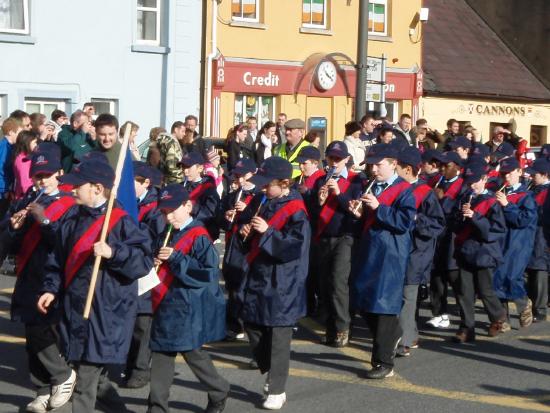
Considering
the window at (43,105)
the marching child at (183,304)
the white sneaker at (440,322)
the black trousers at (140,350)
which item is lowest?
the white sneaker at (440,322)

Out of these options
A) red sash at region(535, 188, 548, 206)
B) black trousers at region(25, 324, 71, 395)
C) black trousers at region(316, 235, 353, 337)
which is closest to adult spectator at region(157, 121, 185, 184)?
black trousers at region(316, 235, 353, 337)

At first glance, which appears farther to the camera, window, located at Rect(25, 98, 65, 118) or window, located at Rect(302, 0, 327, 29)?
window, located at Rect(302, 0, 327, 29)

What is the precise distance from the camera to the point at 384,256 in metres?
10.1

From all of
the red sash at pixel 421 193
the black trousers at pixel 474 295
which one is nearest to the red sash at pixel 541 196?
the black trousers at pixel 474 295

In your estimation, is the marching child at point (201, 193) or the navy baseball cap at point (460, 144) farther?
the navy baseball cap at point (460, 144)

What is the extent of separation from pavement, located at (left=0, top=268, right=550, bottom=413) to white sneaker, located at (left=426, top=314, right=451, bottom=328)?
23 centimetres

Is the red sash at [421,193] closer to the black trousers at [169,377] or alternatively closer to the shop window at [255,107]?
the black trousers at [169,377]

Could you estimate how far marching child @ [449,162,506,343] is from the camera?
11836 mm

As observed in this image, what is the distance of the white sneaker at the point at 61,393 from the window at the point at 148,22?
17433mm

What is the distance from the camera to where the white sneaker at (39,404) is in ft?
28.9

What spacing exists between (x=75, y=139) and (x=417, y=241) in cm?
601

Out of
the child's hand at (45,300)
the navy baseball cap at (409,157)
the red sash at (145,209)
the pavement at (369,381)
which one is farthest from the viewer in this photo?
the navy baseball cap at (409,157)

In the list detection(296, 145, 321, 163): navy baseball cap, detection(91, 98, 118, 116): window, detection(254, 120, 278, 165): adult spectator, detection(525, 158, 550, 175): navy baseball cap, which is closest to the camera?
detection(296, 145, 321, 163): navy baseball cap

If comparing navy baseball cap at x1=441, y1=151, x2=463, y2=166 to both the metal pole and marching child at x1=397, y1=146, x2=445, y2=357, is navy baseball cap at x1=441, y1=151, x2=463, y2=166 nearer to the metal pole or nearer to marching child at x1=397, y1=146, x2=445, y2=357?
marching child at x1=397, y1=146, x2=445, y2=357
